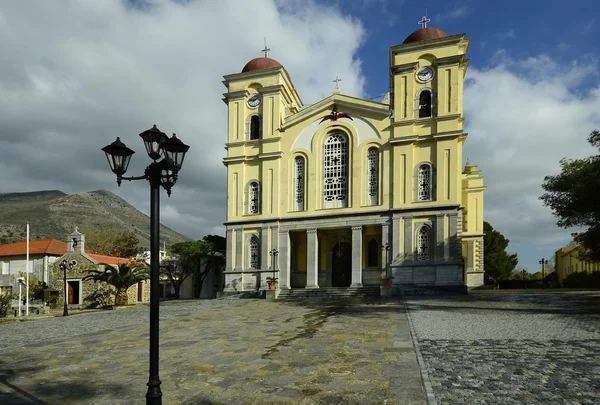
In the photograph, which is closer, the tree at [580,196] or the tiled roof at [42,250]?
the tree at [580,196]

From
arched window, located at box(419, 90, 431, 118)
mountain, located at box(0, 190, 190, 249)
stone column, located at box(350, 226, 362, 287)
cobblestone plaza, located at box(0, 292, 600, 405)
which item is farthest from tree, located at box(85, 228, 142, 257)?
mountain, located at box(0, 190, 190, 249)

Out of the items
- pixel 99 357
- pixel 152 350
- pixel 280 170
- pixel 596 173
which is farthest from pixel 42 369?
pixel 280 170

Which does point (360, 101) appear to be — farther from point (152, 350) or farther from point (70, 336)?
point (152, 350)

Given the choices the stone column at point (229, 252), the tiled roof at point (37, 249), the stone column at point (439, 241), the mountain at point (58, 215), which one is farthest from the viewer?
the mountain at point (58, 215)

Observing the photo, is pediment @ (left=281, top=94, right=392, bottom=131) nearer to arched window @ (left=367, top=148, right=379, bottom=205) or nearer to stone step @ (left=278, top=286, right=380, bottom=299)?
arched window @ (left=367, top=148, right=379, bottom=205)

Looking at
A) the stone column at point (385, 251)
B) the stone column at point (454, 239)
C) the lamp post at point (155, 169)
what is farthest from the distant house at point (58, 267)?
the lamp post at point (155, 169)

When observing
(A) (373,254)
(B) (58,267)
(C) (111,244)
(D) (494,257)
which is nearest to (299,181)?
(A) (373,254)

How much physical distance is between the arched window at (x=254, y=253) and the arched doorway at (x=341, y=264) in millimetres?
5283

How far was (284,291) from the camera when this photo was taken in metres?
29.0

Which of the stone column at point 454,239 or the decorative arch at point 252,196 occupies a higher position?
the decorative arch at point 252,196

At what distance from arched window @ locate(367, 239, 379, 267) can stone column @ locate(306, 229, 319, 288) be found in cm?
386

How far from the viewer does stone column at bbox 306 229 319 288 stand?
29.3 meters

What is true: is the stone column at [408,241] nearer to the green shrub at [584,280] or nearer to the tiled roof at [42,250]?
the tiled roof at [42,250]

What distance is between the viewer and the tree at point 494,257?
52.8m
